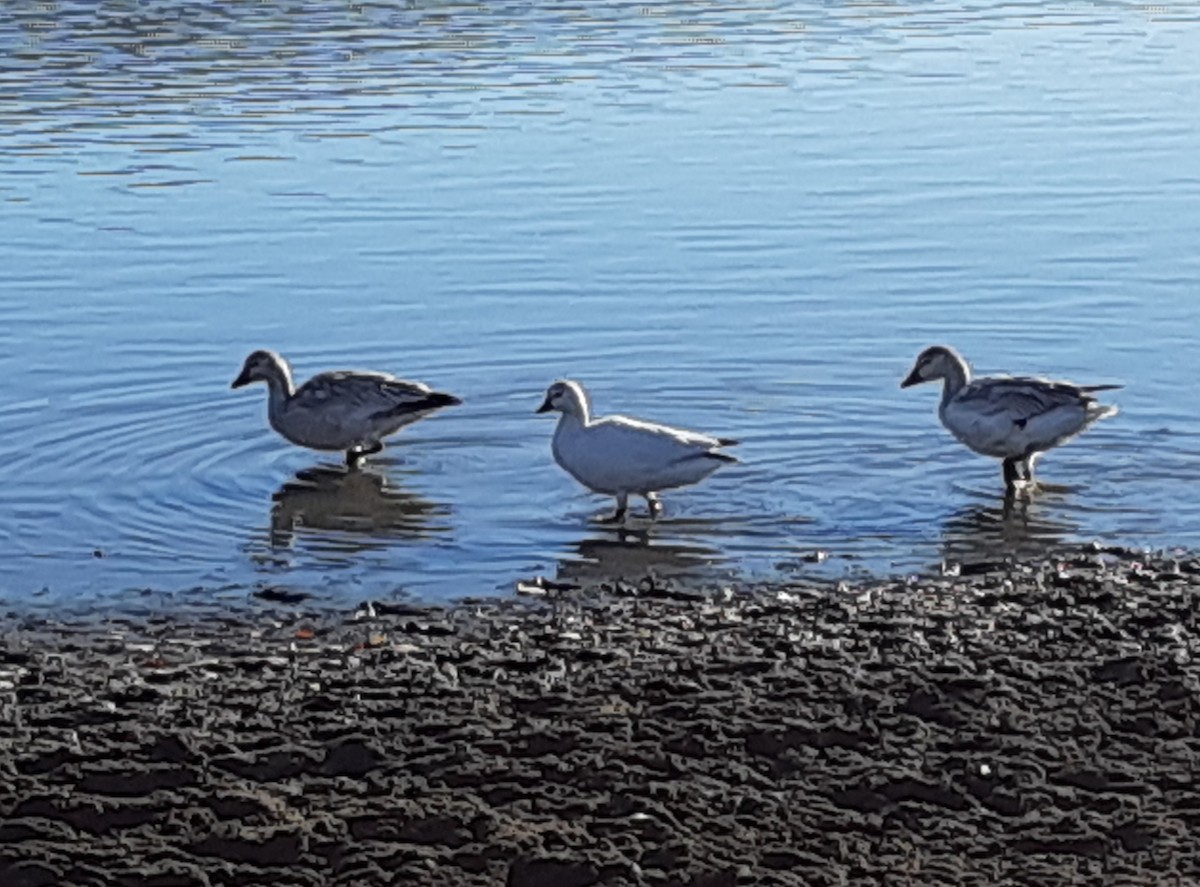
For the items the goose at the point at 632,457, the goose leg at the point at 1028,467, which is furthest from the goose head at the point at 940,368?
the goose at the point at 632,457

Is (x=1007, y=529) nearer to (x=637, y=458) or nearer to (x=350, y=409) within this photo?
(x=637, y=458)

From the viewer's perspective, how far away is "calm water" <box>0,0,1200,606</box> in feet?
44.1

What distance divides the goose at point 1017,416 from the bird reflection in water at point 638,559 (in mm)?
1781

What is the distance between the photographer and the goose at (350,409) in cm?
1484

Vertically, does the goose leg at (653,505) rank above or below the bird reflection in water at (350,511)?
above

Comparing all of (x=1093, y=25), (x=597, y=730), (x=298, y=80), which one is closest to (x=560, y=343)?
(x=597, y=730)

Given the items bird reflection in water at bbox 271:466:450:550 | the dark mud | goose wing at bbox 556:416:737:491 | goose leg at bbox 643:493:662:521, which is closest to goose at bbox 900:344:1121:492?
→ goose wing at bbox 556:416:737:491

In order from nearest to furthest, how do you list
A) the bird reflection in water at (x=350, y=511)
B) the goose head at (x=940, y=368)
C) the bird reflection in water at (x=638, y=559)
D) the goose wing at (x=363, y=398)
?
the bird reflection in water at (x=638, y=559), the bird reflection in water at (x=350, y=511), the goose wing at (x=363, y=398), the goose head at (x=940, y=368)

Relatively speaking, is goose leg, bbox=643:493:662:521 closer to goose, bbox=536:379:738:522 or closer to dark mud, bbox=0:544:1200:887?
goose, bbox=536:379:738:522

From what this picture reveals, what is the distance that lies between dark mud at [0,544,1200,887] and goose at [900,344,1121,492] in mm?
2639

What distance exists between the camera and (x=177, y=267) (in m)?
19.6

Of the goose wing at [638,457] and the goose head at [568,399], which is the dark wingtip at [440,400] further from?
the goose wing at [638,457]

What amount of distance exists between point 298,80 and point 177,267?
936 centimetres

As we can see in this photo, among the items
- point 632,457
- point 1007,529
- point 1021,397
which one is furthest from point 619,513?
point 1021,397
